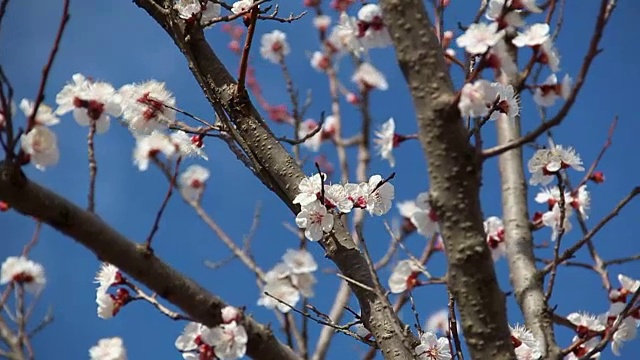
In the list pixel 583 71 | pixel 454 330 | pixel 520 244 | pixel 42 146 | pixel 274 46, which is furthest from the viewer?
pixel 274 46

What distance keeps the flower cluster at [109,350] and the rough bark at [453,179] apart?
3.97 feet

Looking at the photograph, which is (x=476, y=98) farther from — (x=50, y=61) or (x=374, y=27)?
(x=50, y=61)

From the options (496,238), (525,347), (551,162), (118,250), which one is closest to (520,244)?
(496,238)

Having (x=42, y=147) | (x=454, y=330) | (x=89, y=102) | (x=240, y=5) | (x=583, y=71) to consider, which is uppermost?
(x=240, y=5)

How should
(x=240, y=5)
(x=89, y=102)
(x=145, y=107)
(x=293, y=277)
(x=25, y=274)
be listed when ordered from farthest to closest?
(x=25, y=274), (x=293, y=277), (x=240, y=5), (x=145, y=107), (x=89, y=102)

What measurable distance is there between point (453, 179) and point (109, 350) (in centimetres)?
133

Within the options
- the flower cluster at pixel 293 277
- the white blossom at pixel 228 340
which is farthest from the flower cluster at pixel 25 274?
the white blossom at pixel 228 340

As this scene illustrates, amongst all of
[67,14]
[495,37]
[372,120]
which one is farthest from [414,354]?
[372,120]

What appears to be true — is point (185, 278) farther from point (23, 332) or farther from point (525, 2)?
point (23, 332)

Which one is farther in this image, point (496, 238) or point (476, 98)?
point (496, 238)

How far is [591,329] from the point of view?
1489 millimetres

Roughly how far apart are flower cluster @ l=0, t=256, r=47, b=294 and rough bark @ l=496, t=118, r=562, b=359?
1747mm

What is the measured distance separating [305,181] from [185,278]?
0.30 m

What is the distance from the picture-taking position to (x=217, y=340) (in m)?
1.10
